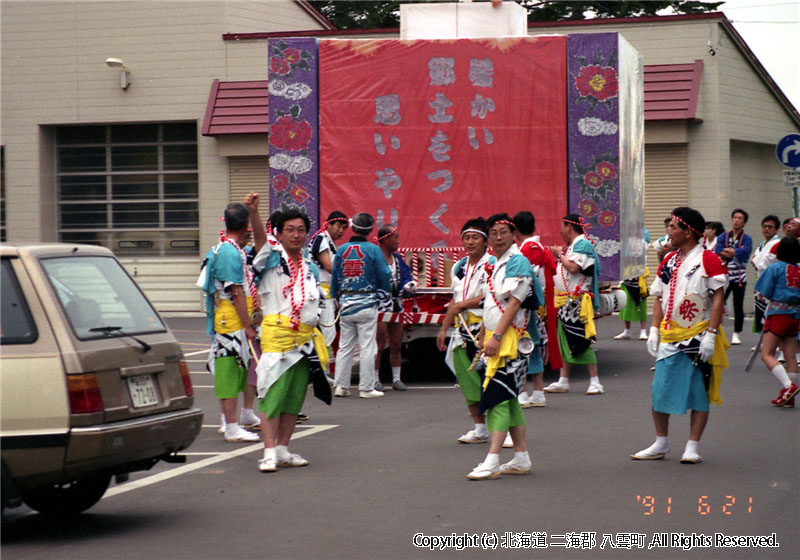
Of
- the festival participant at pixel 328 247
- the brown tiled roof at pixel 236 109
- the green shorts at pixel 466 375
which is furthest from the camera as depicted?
the brown tiled roof at pixel 236 109

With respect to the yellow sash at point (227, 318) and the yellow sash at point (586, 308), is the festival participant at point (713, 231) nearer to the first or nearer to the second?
the yellow sash at point (586, 308)

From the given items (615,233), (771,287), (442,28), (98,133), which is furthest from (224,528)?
(98,133)

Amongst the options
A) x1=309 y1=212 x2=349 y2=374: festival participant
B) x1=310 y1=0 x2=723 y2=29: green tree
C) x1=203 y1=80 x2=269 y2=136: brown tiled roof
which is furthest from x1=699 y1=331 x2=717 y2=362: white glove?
x1=310 y1=0 x2=723 y2=29: green tree

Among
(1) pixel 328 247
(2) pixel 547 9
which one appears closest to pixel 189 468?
(1) pixel 328 247

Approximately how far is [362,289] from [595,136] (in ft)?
11.7

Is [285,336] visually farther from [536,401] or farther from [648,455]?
[536,401]

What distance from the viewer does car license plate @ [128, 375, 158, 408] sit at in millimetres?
6586

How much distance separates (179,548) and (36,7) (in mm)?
23886

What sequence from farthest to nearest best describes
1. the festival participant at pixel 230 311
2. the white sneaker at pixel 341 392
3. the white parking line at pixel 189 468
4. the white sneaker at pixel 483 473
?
the white sneaker at pixel 341 392
the festival participant at pixel 230 311
the white sneaker at pixel 483 473
the white parking line at pixel 189 468

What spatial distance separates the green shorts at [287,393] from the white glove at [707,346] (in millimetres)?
3019

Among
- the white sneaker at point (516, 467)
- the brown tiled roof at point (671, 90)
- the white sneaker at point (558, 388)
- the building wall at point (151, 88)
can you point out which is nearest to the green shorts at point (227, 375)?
the white sneaker at point (516, 467)

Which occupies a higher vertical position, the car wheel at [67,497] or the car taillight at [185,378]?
the car taillight at [185,378]

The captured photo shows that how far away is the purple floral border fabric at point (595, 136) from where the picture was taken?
1395 cm

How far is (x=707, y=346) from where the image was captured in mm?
8508
